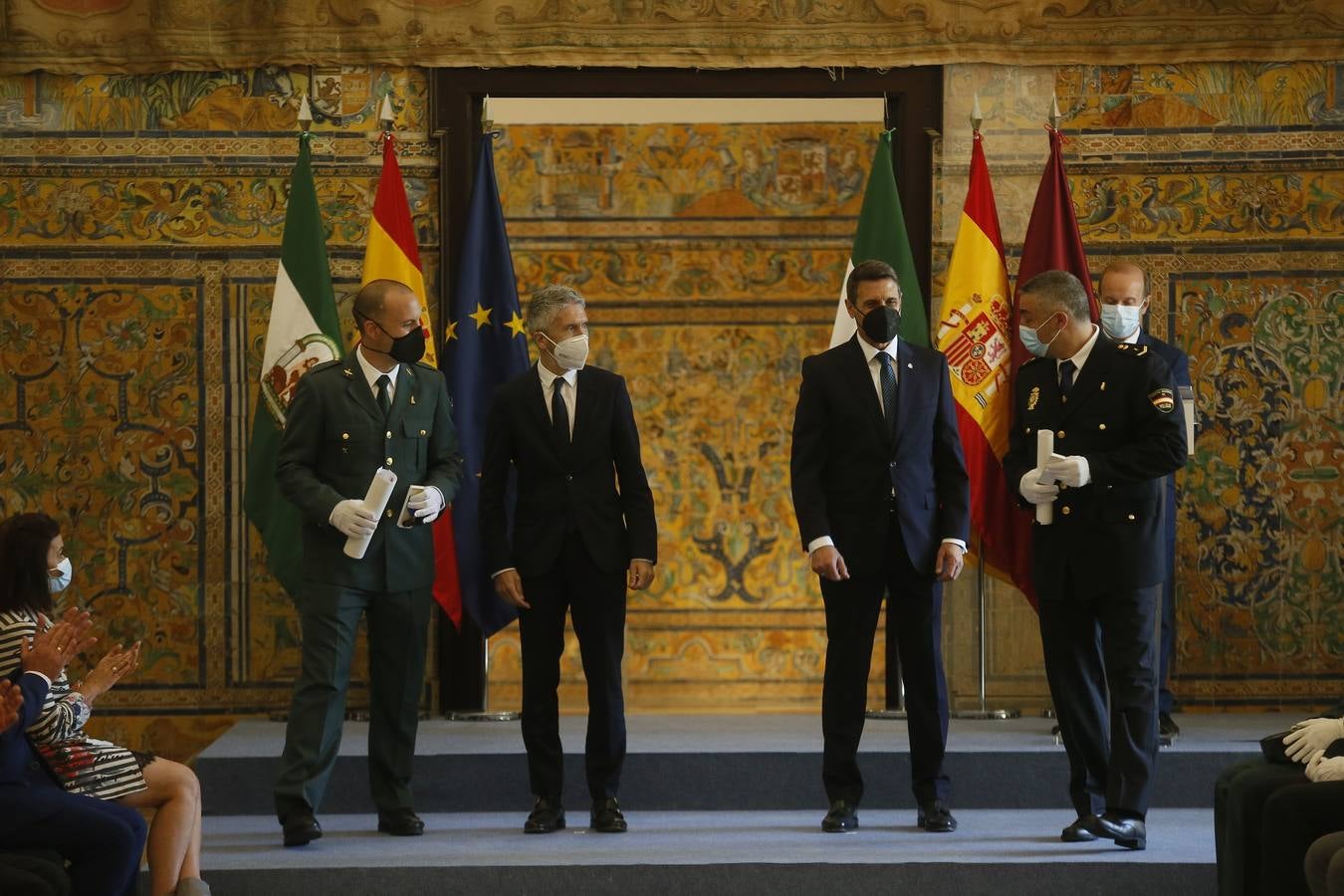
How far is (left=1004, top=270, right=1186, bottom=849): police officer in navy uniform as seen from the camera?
4473mm

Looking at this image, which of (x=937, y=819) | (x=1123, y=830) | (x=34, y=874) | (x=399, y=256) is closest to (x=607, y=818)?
(x=937, y=819)

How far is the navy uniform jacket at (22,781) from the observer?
368cm

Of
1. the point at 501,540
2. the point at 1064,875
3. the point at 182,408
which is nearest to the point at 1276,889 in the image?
the point at 1064,875

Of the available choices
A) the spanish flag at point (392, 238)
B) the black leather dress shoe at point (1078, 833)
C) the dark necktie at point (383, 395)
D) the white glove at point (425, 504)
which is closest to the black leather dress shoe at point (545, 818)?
the white glove at point (425, 504)

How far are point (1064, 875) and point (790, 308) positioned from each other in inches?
177

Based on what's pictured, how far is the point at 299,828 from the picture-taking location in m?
4.66

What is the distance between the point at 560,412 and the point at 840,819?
138cm

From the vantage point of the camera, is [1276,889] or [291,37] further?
[291,37]

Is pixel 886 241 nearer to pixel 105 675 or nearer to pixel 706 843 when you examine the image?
pixel 706 843

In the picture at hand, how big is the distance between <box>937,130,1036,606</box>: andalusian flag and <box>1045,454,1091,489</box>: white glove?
1.58 metres

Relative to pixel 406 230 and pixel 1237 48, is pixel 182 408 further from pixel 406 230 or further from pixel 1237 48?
pixel 1237 48

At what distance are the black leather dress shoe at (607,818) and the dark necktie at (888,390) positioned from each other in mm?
1318

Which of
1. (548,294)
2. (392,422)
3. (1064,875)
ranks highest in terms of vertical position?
(548,294)

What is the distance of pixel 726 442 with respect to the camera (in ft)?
27.8
